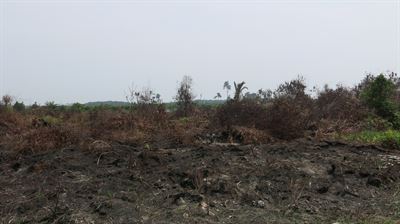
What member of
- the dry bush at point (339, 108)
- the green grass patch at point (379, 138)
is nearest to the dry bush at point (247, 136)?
the green grass patch at point (379, 138)

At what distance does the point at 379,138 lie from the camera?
10289mm

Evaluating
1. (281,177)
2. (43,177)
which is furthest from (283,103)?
(43,177)

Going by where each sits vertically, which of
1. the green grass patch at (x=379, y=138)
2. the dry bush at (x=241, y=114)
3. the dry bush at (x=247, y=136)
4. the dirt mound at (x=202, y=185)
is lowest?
the dirt mound at (x=202, y=185)

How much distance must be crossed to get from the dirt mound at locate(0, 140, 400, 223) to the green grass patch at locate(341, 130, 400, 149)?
1.11 m

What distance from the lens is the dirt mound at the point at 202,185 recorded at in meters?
5.77

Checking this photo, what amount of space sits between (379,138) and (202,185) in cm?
527

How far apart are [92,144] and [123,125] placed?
128 inches

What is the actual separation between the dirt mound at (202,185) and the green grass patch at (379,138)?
1.11 m

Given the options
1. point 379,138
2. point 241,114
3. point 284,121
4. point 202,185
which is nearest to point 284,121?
point 284,121

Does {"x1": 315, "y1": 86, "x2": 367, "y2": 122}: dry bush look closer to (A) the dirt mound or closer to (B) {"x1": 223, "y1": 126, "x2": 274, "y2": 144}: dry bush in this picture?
(B) {"x1": 223, "y1": 126, "x2": 274, "y2": 144}: dry bush

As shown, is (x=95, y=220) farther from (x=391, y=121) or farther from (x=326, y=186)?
(x=391, y=121)

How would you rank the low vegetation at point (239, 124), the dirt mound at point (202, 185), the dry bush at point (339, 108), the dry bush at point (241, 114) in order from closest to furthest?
the dirt mound at point (202, 185) → the low vegetation at point (239, 124) → the dry bush at point (241, 114) → the dry bush at point (339, 108)

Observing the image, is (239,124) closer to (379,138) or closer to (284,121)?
(284,121)

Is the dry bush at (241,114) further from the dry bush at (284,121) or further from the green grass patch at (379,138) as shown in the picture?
the green grass patch at (379,138)
